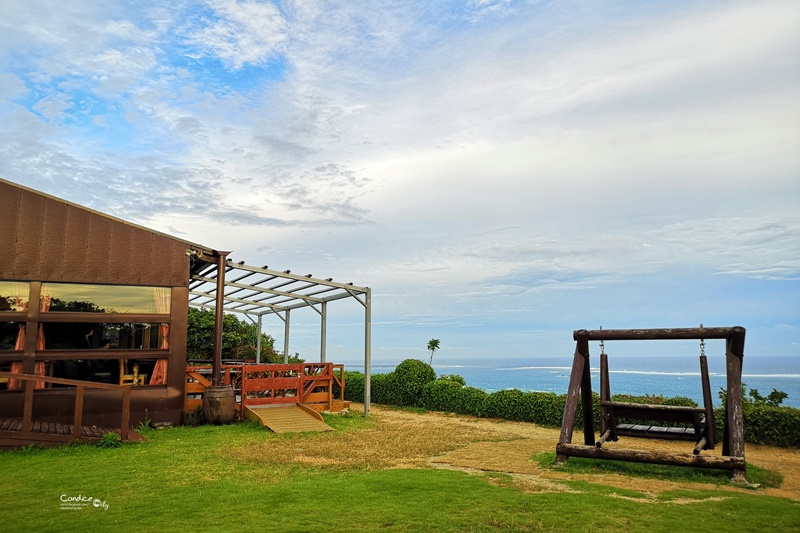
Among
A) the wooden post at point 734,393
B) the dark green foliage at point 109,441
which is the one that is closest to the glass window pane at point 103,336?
the dark green foliage at point 109,441

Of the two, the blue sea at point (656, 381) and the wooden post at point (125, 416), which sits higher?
the wooden post at point (125, 416)

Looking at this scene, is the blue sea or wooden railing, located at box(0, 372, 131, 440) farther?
the blue sea

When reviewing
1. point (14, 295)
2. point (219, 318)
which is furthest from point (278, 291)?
point (14, 295)

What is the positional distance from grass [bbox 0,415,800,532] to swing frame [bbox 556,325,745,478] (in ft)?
3.32

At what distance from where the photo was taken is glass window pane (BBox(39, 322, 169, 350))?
11.9 metres

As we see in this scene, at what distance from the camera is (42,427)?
10188 mm

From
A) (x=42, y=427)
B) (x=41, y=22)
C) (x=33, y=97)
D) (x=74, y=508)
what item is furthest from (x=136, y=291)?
(x=74, y=508)

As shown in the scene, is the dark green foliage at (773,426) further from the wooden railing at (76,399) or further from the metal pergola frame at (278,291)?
the wooden railing at (76,399)

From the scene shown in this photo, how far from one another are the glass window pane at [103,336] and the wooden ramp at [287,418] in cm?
284


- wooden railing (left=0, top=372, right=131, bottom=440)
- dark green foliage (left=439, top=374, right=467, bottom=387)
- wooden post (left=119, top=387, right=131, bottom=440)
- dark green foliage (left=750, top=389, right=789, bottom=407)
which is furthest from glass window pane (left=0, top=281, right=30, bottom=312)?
dark green foliage (left=750, top=389, right=789, bottom=407)

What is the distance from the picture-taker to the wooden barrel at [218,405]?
1284 cm

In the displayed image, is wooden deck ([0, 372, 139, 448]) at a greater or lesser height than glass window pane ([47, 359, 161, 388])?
lesser

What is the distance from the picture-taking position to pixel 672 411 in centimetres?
909

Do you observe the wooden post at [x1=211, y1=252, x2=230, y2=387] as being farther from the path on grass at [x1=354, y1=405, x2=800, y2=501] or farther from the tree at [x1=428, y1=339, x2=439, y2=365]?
the tree at [x1=428, y1=339, x2=439, y2=365]
